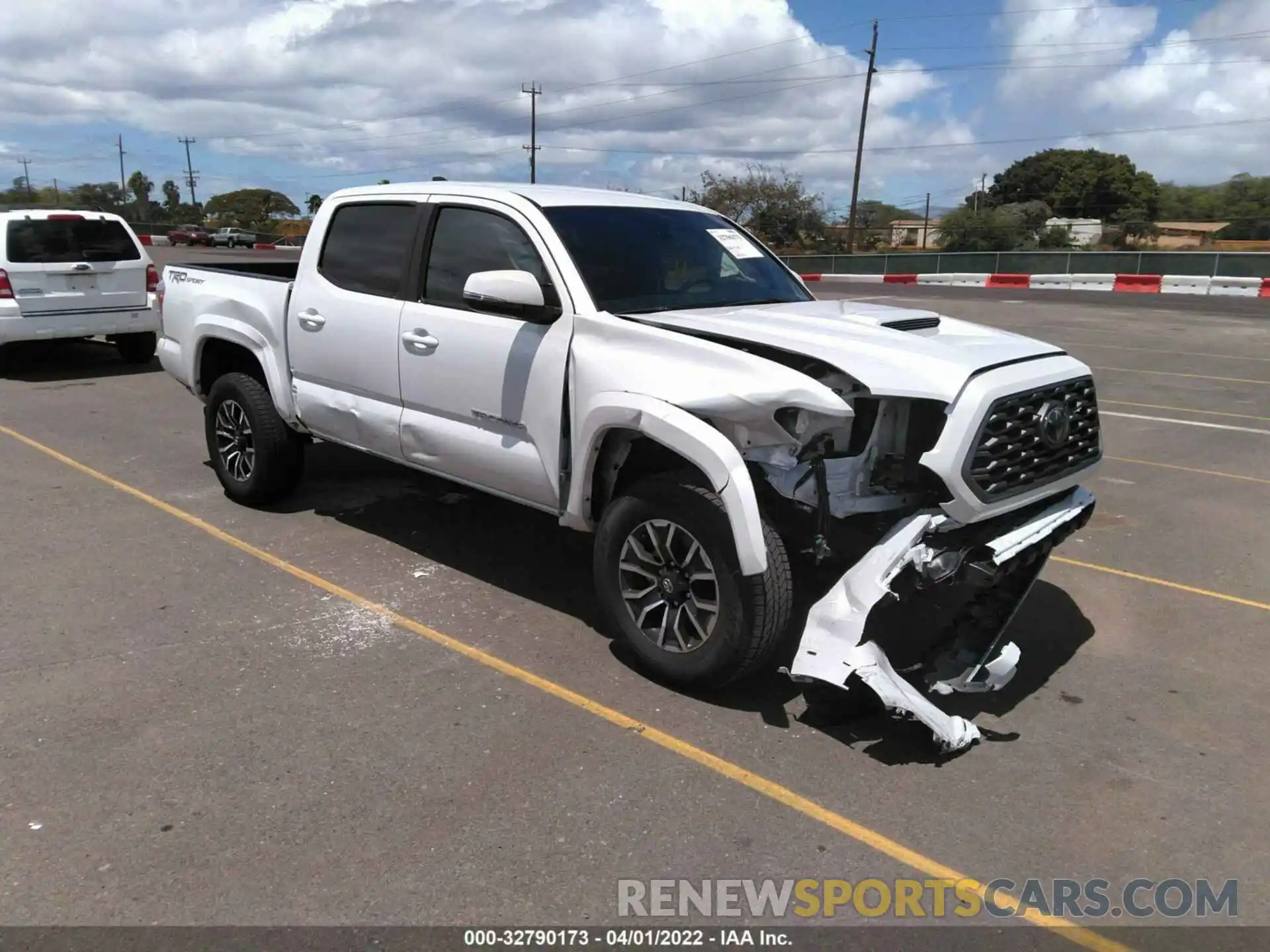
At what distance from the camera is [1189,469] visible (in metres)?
8.02

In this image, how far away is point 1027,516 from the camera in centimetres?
412

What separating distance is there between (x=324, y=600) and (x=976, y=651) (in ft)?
10.1

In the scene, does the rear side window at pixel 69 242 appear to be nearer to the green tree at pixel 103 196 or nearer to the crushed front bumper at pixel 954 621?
the crushed front bumper at pixel 954 621

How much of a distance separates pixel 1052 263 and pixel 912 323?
33.9 m

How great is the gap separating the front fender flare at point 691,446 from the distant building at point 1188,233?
207ft

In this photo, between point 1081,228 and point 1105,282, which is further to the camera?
point 1081,228

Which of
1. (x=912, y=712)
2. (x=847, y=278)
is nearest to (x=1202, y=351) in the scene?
(x=912, y=712)

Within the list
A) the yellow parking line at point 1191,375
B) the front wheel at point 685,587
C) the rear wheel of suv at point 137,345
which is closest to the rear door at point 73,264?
the rear wheel of suv at point 137,345

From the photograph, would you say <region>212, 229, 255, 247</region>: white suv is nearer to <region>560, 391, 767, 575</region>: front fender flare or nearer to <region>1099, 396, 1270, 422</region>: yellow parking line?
<region>1099, 396, 1270, 422</region>: yellow parking line

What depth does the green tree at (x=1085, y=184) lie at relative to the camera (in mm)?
86750

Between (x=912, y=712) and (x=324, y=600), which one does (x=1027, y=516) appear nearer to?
(x=912, y=712)

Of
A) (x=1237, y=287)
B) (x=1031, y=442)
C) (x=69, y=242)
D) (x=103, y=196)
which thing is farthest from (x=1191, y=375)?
(x=103, y=196)

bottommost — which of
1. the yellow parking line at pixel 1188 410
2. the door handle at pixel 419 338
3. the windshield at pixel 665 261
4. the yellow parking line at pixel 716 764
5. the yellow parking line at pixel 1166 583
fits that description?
the yellow parking line at pixel 716 764

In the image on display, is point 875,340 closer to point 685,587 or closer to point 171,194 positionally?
point 685,587
